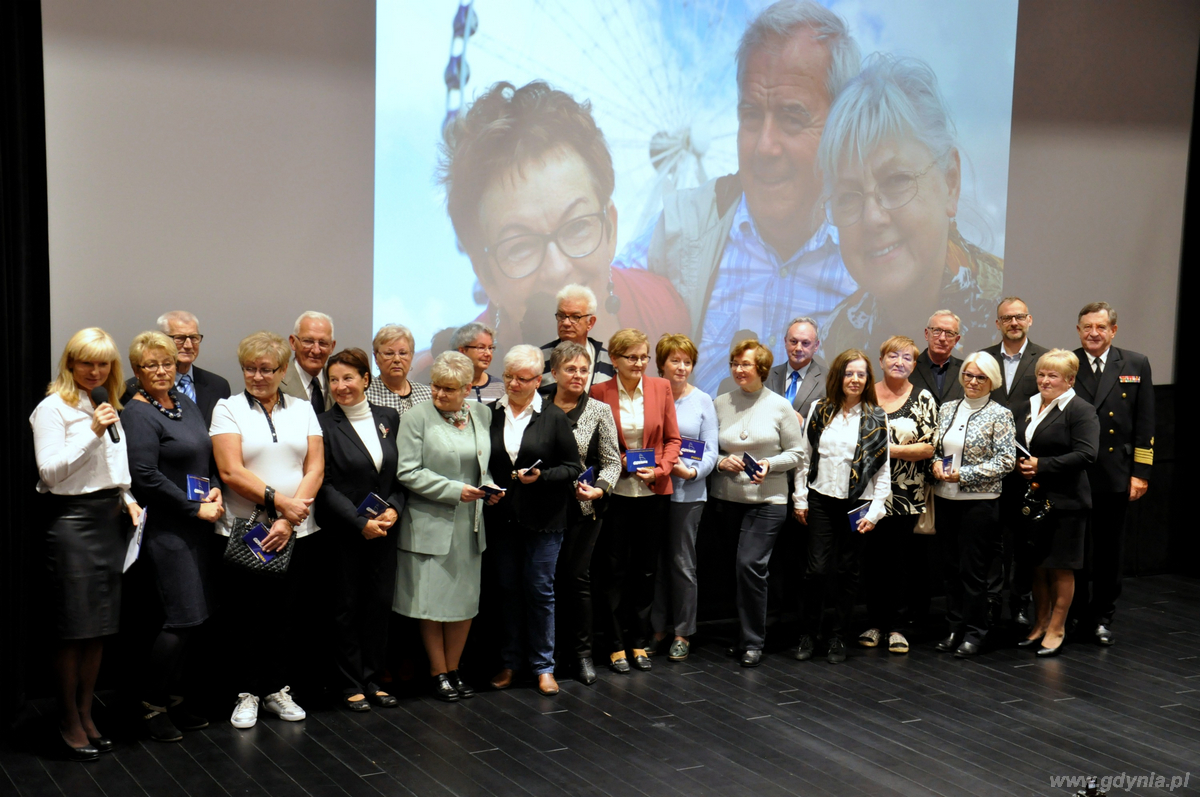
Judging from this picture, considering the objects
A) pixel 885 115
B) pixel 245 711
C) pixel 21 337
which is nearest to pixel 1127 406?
pixel 885 115

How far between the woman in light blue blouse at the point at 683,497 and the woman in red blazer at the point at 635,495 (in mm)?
81

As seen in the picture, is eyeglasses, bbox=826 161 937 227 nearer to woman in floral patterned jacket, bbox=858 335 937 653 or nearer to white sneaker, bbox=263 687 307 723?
woman in floral patterned jacket, bbox=858 335 937 653

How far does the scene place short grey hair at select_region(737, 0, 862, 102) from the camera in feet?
18.6

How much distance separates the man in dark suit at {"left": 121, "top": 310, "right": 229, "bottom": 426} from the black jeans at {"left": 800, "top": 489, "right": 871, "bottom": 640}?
2.69 m

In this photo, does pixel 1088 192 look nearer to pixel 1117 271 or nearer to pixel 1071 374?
pixel 1117 271

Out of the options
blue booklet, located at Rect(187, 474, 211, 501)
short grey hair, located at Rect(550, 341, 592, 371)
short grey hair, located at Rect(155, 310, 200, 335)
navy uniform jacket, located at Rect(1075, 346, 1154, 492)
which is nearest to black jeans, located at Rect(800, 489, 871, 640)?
short grey hair, located at Rect(550, 341, 592, 371)

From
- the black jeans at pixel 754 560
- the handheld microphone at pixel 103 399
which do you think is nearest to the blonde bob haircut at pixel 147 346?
the handheld microphone at pixel 103 399

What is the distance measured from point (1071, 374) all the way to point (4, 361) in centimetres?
459

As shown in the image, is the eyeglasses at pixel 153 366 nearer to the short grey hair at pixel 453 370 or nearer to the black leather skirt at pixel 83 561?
the black leather skirt at pixel 83 561

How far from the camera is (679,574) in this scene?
4.93 metres

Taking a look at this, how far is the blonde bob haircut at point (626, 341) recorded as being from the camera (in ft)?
15.3

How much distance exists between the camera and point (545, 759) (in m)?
3.79

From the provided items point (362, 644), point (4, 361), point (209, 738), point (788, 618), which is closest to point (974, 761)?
point (788, 618)

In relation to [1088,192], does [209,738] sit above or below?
below
